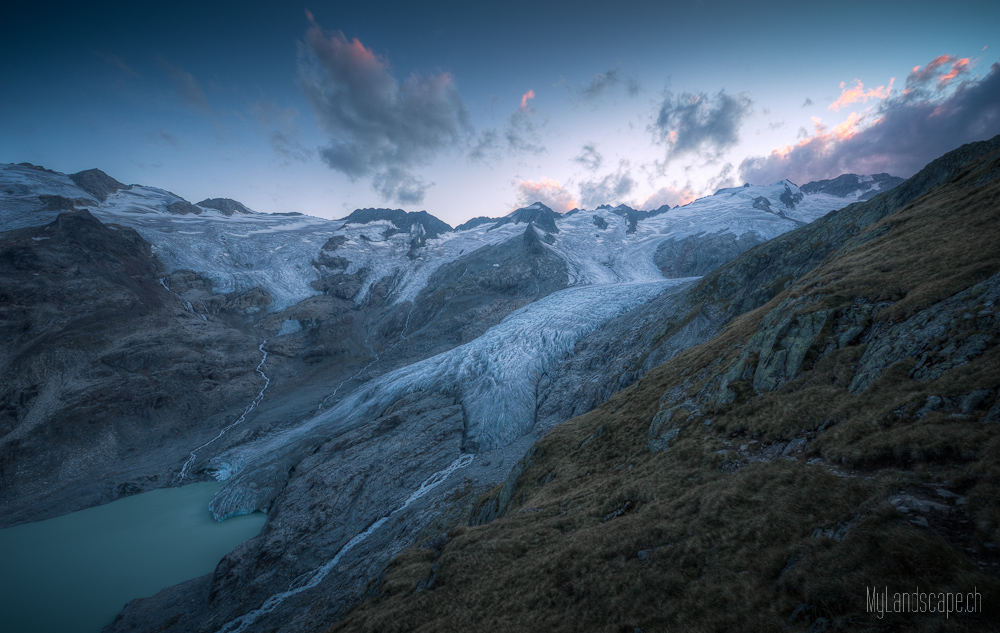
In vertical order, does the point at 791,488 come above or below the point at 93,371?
below

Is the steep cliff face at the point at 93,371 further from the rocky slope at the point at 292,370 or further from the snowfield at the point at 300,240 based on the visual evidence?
the snowfield at the point at 300,240

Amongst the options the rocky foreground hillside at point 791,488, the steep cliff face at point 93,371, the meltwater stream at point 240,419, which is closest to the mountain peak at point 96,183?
the steep cliff face at point 93,371

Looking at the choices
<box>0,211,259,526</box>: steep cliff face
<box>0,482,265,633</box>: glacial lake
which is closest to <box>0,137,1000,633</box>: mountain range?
<box>0,211,259,526</box>: steep cliff face

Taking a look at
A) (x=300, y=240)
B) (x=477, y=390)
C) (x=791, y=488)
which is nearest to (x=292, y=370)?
(x=477, y=390)

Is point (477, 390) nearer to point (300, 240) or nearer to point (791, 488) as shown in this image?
point (791, 488)

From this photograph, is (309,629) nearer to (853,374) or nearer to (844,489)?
(844,489)

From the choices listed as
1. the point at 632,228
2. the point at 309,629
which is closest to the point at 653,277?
the point at 632,228
